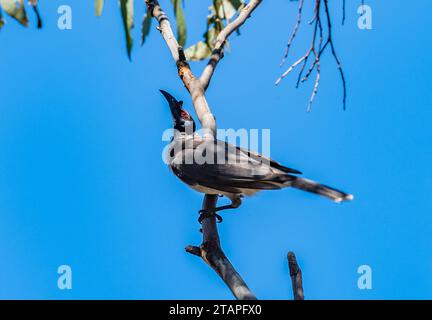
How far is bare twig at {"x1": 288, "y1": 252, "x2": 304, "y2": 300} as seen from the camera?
3012 mm

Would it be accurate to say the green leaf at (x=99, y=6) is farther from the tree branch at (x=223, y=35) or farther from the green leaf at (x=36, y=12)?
the tree branch at (x=223, y=35)

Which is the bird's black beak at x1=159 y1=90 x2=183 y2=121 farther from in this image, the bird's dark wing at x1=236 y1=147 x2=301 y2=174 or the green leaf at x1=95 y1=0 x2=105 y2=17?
the green leaf at x1=95 y1=0 x2=105 y2=17

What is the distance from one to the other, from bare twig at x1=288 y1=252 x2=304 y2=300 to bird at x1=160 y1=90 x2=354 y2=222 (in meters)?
0.46

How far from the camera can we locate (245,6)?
13.7 feet

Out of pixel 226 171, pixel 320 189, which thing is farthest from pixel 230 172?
pixel 320 189

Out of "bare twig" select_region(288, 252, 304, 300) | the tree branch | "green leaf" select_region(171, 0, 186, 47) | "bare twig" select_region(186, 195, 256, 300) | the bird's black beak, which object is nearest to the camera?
"bare twig" select_region(186, 195, 256, 300)

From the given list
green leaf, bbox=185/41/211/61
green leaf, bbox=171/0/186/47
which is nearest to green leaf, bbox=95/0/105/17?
green leaf, bbox=171/0/186/47

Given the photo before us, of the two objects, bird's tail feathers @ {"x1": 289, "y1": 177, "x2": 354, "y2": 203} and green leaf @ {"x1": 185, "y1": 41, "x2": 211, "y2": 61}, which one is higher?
green leaf @ {"x1": 185, "y1": 41, "x2": 211, "y2": 61}

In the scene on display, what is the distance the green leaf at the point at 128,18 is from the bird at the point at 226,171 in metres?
0.88

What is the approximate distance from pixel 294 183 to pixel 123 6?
1.27 metres

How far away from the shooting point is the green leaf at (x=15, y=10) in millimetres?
3455

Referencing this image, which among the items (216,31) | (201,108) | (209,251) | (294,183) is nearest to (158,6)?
(216,31)

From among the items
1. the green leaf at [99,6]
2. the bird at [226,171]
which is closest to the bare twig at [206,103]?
the bird at [226,171]

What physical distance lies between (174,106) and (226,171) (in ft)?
3.10
